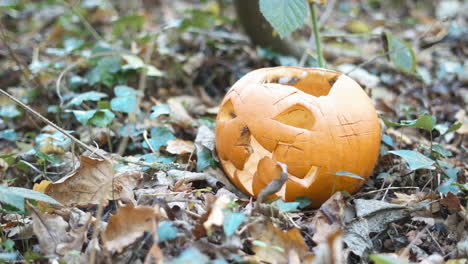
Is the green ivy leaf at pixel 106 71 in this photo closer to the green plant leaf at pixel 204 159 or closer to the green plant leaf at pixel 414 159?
the green plant leaf at pixel 204 159

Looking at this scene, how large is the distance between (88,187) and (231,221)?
781mm

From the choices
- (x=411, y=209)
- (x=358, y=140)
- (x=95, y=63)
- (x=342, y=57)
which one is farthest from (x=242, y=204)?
(x=342, y=57)

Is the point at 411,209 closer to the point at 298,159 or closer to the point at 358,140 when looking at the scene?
the point at 358,140

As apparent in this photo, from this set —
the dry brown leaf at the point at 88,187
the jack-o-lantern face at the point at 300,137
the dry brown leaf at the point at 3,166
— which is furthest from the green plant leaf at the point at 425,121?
the dry brown leaf at the point at 3,166

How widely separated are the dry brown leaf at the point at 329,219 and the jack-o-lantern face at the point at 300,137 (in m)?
0.09

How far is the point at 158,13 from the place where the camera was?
6016mm

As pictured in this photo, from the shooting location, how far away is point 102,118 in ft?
8.02

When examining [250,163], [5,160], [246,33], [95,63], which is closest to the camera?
[250,163]

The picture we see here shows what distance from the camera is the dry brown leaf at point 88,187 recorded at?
6.39 feet

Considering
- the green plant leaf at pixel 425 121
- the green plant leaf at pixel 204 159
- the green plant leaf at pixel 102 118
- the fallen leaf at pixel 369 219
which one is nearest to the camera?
the fallen leaf at pixel 369 219

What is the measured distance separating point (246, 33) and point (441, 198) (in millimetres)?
2212

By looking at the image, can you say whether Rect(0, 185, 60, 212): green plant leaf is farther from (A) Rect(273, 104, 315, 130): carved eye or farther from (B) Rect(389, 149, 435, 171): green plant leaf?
(B) Rect(389, 149, 435, 171): green plant leaf

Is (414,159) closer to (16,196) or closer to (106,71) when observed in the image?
(16,196)

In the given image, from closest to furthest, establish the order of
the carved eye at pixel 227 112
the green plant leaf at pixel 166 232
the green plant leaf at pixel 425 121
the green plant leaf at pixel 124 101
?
1. the green plant leaf at pixel 166 232
2. the green plant leaf at pixel 425 121
3. the carved eye at pixel 227 112
4. the green plant leaf at pixel 124 101
